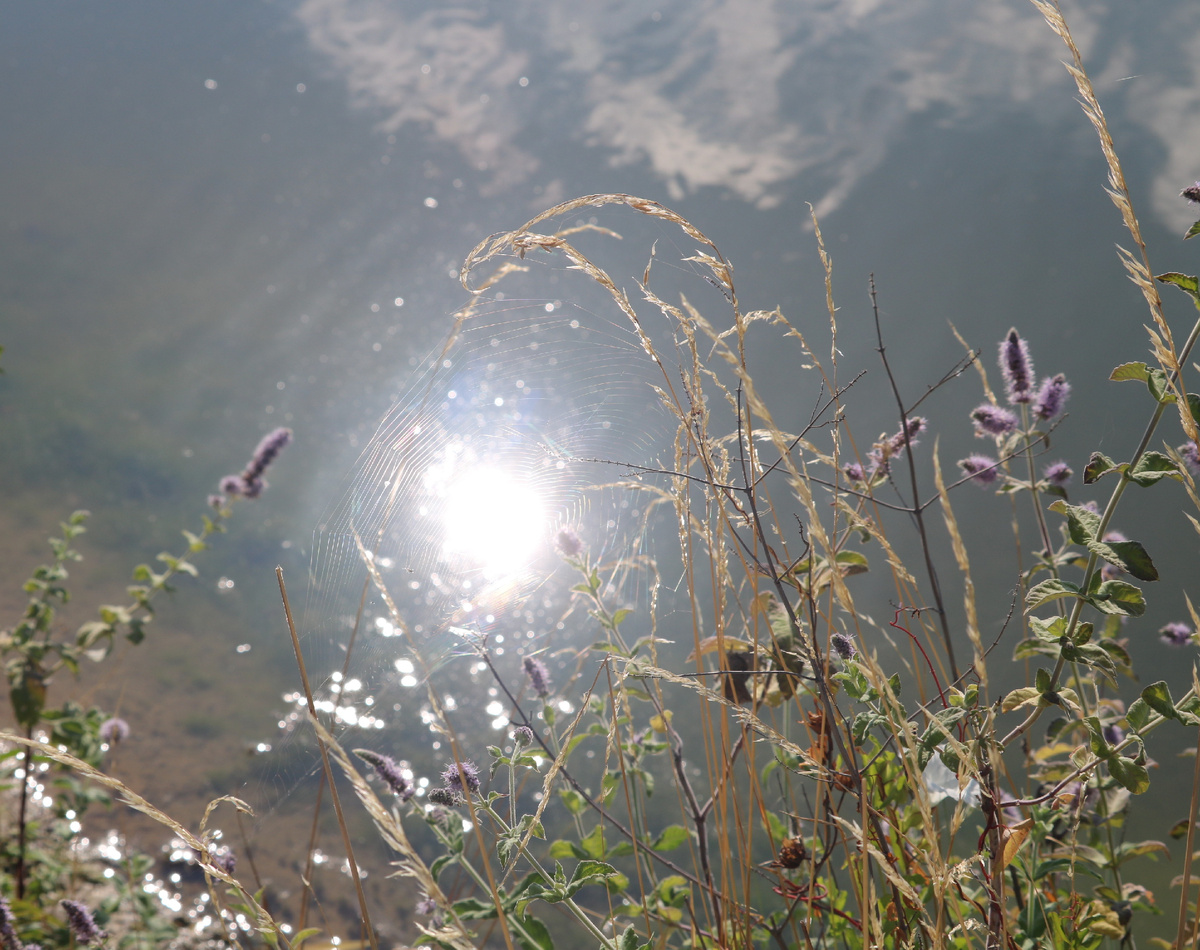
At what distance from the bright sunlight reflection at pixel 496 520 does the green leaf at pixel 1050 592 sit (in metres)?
0.84

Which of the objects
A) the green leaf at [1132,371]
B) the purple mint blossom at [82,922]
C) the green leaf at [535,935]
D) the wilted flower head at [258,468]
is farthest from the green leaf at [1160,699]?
the wilted flower head at [258,468]

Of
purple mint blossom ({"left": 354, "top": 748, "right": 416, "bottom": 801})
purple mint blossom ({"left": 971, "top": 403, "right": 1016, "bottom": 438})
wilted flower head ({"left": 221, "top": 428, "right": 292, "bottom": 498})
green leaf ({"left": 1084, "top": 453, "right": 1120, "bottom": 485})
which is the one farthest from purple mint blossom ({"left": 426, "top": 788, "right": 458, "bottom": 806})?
wilted flower head ({"left": 221, "top": 428, "right": 292, "bottom": 498})

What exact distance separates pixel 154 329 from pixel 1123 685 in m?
5.32

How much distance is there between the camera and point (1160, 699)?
83cm

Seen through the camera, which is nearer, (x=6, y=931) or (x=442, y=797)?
(x=442, y=797)

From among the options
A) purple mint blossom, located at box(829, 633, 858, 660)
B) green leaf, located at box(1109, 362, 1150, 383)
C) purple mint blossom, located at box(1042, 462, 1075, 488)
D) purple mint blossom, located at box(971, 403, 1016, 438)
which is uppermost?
purple mint blossom, located at box(971, 403, 1016, 438)

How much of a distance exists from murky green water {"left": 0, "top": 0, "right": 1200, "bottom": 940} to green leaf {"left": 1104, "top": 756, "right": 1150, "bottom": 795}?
1968mm

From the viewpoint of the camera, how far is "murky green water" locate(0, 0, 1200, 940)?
3.60m

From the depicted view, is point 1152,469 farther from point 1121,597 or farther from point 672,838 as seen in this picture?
point 672,838

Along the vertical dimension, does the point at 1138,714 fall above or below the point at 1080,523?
below

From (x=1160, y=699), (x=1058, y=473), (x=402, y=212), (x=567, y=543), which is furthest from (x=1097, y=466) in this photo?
(x=402, y=212)

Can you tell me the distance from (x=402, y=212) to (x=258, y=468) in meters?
3.79

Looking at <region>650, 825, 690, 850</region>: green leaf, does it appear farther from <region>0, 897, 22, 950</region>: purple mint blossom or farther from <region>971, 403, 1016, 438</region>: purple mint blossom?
<region>0, 897, 22, 950</region>: purple mint blossom

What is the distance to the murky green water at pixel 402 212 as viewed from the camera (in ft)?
11.8
